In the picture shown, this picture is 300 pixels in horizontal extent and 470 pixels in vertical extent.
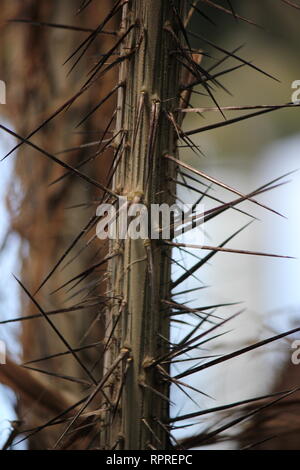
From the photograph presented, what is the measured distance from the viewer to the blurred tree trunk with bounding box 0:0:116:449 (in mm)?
1073

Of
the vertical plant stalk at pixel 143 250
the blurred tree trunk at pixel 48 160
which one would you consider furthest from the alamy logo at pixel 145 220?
the blurred tree trunk at pixel 48 160

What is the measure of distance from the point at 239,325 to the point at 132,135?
2.27ft

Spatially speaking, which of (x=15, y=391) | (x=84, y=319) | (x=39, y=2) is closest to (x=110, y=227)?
(x=15, y=391)

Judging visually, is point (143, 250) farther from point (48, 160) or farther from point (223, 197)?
point (223, 197)

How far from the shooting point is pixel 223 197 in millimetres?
1574

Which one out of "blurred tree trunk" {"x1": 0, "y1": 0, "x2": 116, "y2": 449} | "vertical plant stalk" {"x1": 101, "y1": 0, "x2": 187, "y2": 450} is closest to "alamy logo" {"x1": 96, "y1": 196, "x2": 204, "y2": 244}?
"vertical plant stalk" {"x1": 101, "y1": 0, "x2": 187, "y2": 450}

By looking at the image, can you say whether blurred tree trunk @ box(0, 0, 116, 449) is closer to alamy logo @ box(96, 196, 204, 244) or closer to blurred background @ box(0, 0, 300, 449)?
blurred background @ box(0, 0, 300, 449)

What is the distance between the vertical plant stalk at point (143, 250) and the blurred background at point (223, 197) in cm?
9

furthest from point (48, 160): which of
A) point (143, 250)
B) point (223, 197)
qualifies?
point (143, 250)

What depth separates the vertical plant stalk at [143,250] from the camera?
0.46 metres

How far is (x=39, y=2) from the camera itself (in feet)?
3.67

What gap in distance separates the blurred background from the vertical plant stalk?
89mm

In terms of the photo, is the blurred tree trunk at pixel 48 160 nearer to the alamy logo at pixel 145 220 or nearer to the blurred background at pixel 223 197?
the blurred background at pixel 223 197

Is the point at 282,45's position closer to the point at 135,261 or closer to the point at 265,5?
the point at 265,5
